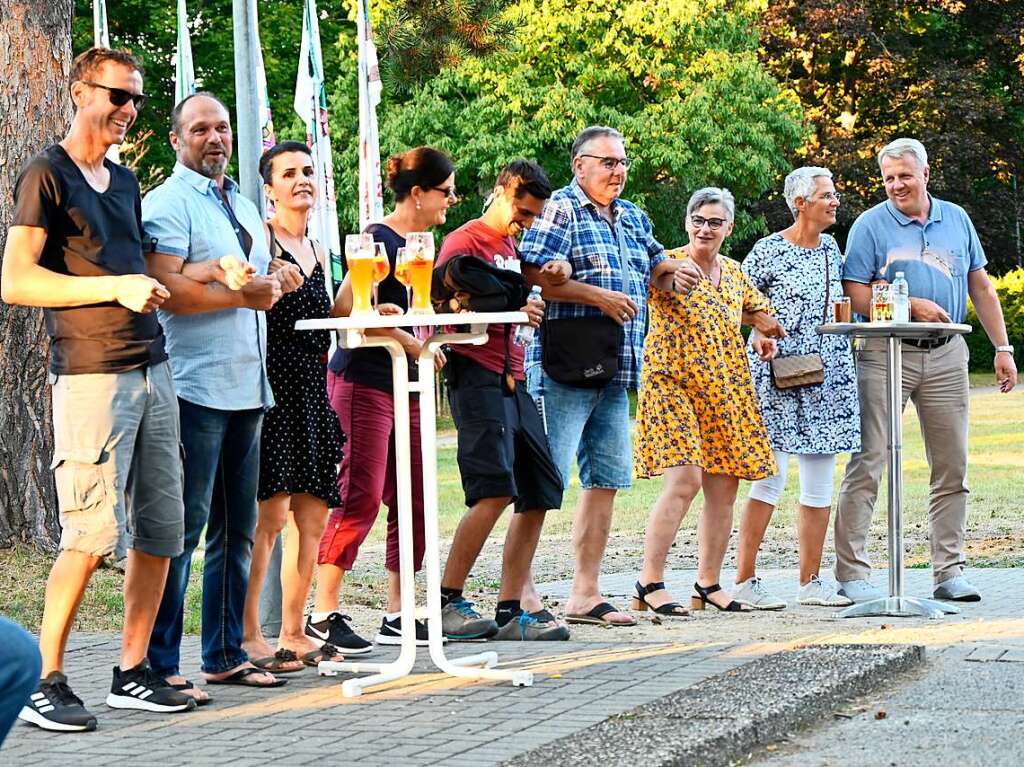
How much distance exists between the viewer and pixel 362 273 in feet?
19.7

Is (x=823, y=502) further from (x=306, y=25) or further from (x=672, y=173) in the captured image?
(x=672, y=173)

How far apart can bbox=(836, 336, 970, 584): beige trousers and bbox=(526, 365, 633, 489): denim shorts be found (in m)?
1.42

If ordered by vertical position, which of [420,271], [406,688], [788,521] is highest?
[420,271]

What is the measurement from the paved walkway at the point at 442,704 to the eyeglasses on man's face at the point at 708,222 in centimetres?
213

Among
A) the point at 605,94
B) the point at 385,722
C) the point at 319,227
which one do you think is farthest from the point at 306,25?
the point at 605,94

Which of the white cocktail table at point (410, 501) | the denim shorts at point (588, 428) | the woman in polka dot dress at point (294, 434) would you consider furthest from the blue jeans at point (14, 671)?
the denim shorts at point (588, 428)

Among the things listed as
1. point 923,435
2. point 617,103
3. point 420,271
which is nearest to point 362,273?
point 420,271

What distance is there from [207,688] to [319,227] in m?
12.3

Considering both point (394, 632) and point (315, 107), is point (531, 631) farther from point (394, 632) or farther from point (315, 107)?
point (315, 107)

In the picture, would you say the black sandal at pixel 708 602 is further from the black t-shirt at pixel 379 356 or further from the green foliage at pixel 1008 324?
the green foliage at pixel 1008 324

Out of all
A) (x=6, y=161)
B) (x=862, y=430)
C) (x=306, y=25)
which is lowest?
(x=862, y=430)

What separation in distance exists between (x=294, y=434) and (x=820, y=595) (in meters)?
3.67

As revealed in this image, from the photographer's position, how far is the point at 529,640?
24.9 ft

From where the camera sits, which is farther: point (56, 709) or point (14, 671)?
point (56, 709)
